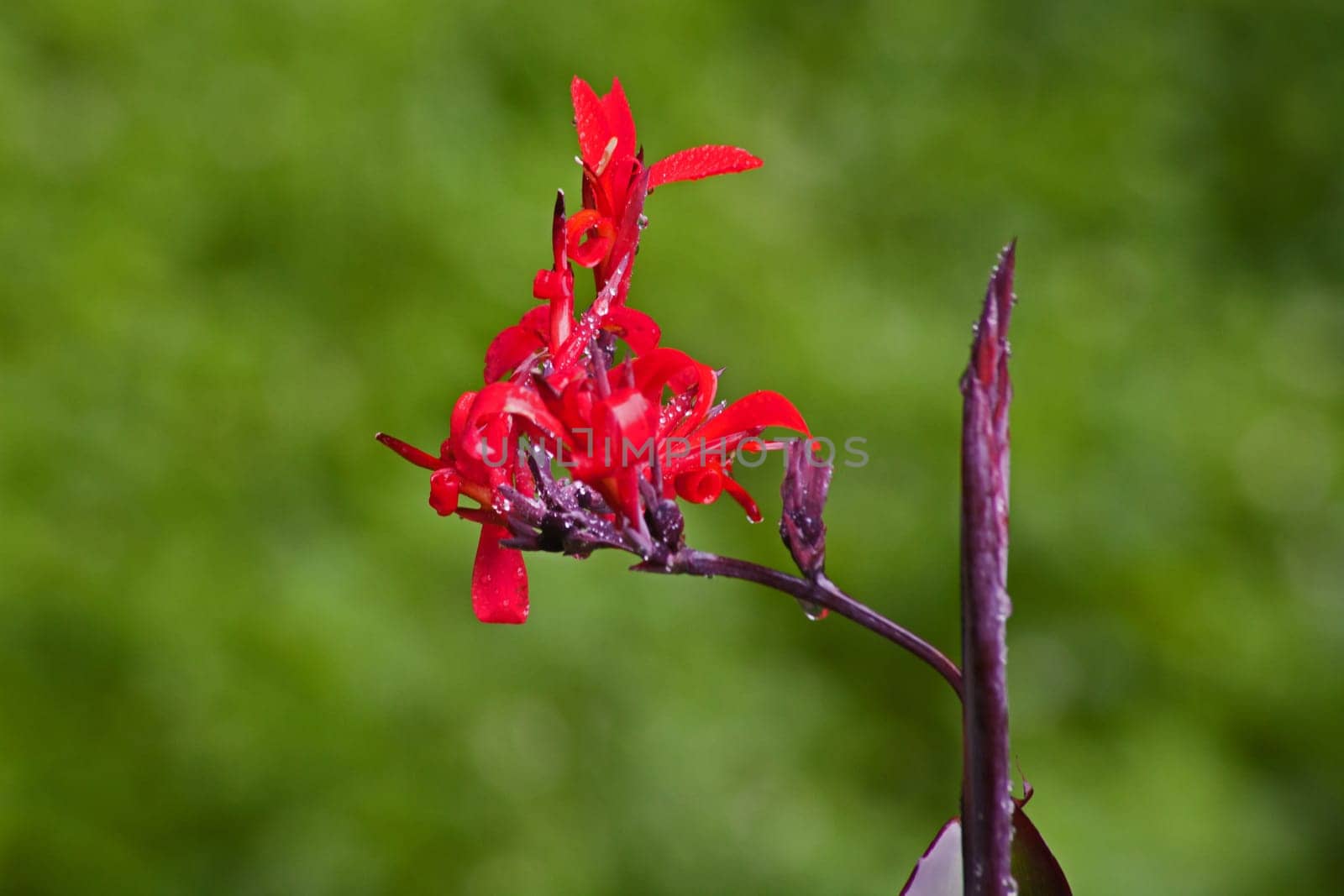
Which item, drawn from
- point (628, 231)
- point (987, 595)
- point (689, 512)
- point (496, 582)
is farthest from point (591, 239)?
point (689, 512)

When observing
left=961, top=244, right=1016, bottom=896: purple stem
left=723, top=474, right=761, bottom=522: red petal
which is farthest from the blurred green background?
left=961, top=244, right=1016, bottom=896: purple stem

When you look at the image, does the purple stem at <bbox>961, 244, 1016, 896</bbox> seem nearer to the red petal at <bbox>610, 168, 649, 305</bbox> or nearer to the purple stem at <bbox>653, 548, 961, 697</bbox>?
the purple stem at <bbox>653, 548, 961, 697</bbox>

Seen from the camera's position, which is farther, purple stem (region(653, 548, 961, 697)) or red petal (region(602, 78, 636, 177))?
red petal (region(602, 78, 636, 177))

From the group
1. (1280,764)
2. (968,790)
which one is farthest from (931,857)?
(1280,764)

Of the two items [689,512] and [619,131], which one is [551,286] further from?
[689,512]

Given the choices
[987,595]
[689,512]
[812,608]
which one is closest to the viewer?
[987,595]

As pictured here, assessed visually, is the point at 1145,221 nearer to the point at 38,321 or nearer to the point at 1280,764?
the point at 1280,764
